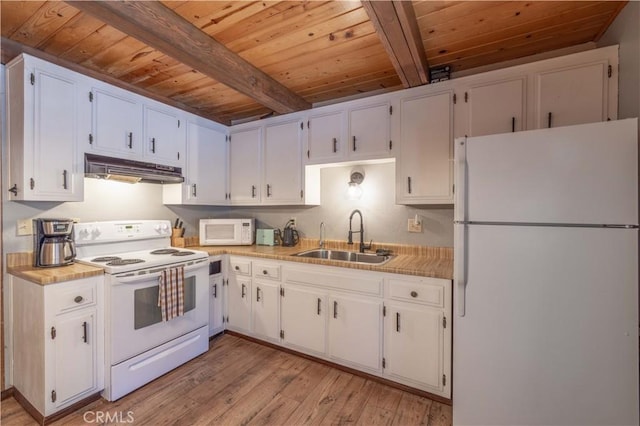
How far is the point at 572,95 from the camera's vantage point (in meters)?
1.76

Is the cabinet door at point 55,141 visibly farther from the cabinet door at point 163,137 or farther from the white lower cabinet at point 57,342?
the white lower cabinet at point 57,342

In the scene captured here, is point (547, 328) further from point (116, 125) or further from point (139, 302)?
point (116, 125)

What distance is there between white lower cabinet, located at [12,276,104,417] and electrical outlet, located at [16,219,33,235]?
34 centimetres

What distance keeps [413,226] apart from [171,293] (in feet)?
6.78

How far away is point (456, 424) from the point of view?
5.26 ft

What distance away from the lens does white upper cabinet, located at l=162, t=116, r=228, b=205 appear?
2.83m

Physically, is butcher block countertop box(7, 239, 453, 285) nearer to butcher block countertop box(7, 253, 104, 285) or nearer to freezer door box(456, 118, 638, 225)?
butcher block countertop box(7, 253, 104, 285)

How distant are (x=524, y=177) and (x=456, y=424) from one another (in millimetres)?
1427

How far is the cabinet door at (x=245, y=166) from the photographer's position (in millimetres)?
3053

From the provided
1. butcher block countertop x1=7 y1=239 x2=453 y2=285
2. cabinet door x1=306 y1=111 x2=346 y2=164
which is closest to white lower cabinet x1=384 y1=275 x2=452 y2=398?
butcher block countertop x1=7 y1=239 x2=453 y2=285

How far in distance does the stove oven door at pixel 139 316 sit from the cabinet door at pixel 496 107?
2.51 m

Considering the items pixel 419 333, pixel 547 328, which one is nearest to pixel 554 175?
pixel 547 328

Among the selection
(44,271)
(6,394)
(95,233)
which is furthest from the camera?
(95,233)

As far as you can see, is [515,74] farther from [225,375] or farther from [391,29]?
[225,375]
